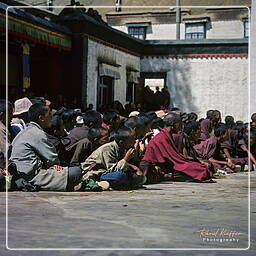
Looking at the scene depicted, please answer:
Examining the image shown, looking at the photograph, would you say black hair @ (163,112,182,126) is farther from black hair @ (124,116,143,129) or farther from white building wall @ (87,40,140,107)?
white building wall @ (87,40,140,107)

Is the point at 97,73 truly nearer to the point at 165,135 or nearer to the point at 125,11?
the point at 165,135

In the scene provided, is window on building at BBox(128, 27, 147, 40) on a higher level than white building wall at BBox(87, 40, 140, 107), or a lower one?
higher

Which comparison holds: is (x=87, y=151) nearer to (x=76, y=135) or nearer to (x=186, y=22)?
(x=76, y=135)

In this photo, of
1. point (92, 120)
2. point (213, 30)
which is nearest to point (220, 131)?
point (92, 120)

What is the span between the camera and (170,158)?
8.55 meters

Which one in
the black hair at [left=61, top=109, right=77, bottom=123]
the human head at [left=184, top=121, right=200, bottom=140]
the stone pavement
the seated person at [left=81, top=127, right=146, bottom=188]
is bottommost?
the stone pavement

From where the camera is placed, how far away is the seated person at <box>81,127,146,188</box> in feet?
22.6

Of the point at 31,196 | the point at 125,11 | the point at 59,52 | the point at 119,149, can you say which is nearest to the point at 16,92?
the point at 59,52

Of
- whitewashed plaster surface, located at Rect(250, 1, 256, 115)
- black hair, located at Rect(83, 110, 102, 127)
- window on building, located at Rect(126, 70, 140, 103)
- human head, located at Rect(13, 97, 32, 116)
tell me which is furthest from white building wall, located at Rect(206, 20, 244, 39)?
human head, located at Rect(13, 97, 32, 116)

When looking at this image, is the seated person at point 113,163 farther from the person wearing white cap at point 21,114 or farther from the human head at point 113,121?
the human head at point 113,121

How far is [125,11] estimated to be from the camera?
32.2 meters

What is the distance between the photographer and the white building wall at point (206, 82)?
19.5 meters

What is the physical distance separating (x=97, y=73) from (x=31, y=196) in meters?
10.9

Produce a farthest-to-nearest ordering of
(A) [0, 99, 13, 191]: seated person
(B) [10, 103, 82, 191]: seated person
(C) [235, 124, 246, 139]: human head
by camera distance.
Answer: (C) [235, 124, 246, 139]: human head, (A) [0, 99, 13, 191]: seated person, (B) [10, 103, 82, 191]: seated person
